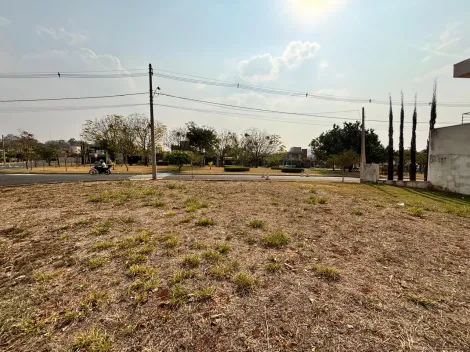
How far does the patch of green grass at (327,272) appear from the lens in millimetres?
3244

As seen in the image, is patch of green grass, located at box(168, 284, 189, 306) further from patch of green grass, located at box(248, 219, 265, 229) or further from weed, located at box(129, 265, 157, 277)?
patch of green grass, located at box(248, 219, 265, 229)

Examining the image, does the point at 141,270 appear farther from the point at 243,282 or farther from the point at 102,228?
the point at 102,228

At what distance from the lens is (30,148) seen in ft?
106

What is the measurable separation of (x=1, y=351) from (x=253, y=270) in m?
2.86

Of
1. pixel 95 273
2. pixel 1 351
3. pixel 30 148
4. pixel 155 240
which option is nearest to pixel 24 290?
pixel 95 273

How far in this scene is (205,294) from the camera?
2.78m

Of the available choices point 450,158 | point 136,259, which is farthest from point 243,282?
point 450,158

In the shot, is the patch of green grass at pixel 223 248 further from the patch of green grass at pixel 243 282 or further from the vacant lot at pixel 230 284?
the patch of green grass at pixel 243 282

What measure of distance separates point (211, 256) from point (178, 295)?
3.48 feet

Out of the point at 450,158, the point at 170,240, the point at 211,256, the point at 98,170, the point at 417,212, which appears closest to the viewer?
the point at 211,256

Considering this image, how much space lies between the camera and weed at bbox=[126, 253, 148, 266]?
11.8 ft

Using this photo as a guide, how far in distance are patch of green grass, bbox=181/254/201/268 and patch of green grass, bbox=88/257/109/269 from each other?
130 cm

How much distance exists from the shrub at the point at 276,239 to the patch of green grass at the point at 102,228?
3588 millimetres

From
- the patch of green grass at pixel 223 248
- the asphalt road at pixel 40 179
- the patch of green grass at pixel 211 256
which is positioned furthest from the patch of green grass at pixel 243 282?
the asphalt road at pixel 40 179
